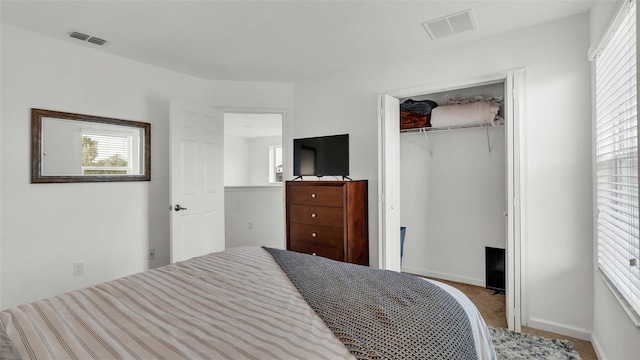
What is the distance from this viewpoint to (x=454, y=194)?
143 inches

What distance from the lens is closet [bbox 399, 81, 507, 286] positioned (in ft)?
11.1

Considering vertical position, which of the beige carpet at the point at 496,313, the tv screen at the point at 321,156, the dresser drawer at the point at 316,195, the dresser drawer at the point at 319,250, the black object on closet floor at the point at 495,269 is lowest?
→ the beige carpet at the point at 496,313

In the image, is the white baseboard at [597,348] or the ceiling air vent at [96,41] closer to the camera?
the white baseboard at [597,348]

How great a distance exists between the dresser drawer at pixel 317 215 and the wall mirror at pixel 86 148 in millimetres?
1576

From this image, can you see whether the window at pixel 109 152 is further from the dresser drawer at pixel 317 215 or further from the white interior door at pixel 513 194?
the white interior door at pixel 513 194

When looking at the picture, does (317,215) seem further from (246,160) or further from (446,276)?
(246,160)

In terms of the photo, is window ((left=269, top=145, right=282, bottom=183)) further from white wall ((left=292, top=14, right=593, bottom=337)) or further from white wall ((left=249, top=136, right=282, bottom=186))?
white wall ((left=292, top=14, right=593, bottom=337))

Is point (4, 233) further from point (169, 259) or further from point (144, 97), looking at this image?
point (144, 97)

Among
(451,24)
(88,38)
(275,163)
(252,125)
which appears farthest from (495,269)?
(275,163)

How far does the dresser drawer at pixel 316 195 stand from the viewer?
306cm

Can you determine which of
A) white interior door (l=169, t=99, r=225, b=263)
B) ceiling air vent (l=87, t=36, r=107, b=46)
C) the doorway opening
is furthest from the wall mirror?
the doorway opening

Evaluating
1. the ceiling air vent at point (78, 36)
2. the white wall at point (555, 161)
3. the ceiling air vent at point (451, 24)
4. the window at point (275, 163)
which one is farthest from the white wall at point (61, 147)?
the window at point (275, 163)

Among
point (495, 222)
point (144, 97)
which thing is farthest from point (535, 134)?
point (144, 97)

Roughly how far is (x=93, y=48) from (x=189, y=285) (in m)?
2.67
